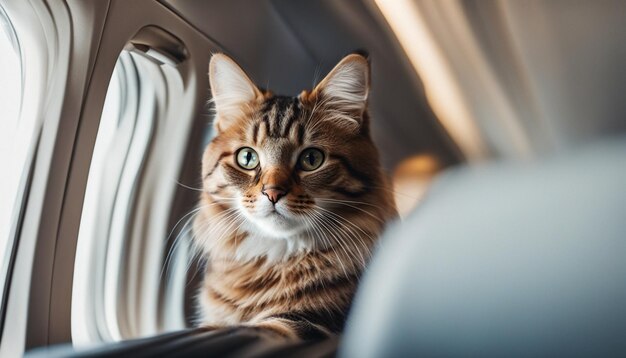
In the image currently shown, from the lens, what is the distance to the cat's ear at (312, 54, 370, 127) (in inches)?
44.8

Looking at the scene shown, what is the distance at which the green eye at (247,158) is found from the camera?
1146 mm

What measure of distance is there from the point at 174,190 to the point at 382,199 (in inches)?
19.9

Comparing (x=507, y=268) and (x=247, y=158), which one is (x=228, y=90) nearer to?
(x=247, y=158)

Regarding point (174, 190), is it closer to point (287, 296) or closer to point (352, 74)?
point (287, 296)

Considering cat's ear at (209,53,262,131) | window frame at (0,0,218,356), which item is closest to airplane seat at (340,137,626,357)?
cat's ear at (209,53,262,131)

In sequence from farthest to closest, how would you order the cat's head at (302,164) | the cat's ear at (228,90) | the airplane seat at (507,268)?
the cat's ear at (228,90) < the cat's head at (302,164) < the airplane seat at (507,268)

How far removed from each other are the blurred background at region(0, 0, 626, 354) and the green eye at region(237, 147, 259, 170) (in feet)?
0.46

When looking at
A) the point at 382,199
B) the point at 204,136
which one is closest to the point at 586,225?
the point at 382,199

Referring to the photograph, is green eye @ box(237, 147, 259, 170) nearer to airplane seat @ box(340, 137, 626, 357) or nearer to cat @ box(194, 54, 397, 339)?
cat @ box(194, 54, 397, 339)

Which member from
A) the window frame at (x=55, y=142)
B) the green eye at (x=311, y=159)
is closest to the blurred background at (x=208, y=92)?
the window frame at (x=55, y=142)

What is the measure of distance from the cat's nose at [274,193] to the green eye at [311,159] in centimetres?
8

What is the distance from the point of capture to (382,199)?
1.11 meters

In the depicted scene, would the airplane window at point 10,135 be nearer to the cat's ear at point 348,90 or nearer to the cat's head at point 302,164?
the cat's head at point 302,164

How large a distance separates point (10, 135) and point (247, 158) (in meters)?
0.49
